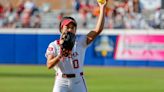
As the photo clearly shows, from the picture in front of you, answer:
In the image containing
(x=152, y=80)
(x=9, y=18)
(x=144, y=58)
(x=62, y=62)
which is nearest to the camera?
(x=62, y=62)

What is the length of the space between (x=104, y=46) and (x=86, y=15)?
61.9 inches

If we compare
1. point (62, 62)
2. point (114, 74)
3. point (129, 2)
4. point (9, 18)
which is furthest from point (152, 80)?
point (62, 62)

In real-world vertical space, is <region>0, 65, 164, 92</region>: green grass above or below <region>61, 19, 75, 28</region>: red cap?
below

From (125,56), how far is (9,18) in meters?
5.33

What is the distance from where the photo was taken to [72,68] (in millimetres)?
7418

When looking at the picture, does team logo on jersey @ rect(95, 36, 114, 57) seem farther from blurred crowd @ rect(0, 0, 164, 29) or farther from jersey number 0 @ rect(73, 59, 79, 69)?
jersey number 0 @ rect(73, 59, 79, 69)

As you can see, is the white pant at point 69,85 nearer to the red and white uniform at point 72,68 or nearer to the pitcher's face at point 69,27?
the red and white uniform at point 72,68

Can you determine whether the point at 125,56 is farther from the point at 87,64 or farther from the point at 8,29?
the point at 8,29

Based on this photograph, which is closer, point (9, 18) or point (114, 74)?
point (114, 74)

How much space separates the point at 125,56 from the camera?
23.8 meters

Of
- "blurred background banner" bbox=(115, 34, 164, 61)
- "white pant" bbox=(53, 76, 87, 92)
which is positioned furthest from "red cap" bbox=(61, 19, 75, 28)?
"blurred background banner" bbox=(115, 34, 164, 61)

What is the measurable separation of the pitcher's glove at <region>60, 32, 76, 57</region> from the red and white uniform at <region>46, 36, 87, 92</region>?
1.25 ft

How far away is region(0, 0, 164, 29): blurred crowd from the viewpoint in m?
24.1

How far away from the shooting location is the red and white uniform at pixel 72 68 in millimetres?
7371
